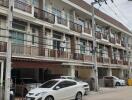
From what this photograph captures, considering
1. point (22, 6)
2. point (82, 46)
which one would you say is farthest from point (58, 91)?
point (82, 46)

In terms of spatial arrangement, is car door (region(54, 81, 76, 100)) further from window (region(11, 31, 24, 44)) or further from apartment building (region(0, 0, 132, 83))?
window (region(11, 31, 24, 44))

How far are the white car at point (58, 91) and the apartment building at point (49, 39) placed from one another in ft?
13.7

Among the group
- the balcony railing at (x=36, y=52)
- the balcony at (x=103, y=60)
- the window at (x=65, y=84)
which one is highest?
the balcony railing at (x=36, y=52)

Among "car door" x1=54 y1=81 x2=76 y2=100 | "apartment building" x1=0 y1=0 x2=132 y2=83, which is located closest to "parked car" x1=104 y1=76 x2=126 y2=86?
"apartment building" x1=0 y1=0 x2=132 y2=83

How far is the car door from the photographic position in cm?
1842

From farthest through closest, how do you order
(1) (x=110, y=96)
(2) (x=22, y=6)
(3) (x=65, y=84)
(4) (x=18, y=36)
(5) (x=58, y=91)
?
(4) (x=18, y=36)
(2) (x=22, y=6)
(1) (x=110, y=96)
(3) (x=65, y=84)
(5) (x=58, y=91)

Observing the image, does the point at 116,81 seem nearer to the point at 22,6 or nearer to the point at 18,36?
the point at 18,36

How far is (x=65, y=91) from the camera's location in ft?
62.7

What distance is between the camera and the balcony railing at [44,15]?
27159mm

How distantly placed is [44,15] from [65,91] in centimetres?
1141

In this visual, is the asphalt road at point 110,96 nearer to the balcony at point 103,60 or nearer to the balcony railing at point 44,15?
the balcony railing at point 44,15

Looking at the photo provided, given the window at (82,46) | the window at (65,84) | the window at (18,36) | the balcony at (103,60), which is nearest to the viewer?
the window at (65,84)

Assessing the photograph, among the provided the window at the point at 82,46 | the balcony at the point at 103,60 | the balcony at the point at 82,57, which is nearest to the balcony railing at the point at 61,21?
the balcony at the point at 82,57

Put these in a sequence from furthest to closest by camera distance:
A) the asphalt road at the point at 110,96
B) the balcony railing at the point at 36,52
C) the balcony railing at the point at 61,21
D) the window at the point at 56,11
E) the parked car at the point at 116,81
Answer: the parked car at the point at 116,81, the window at the point at 56,11, the balcony railing at the point at 61,21, the balcony railing at the point at 36,52, the asphalt road at the point at 110,96
